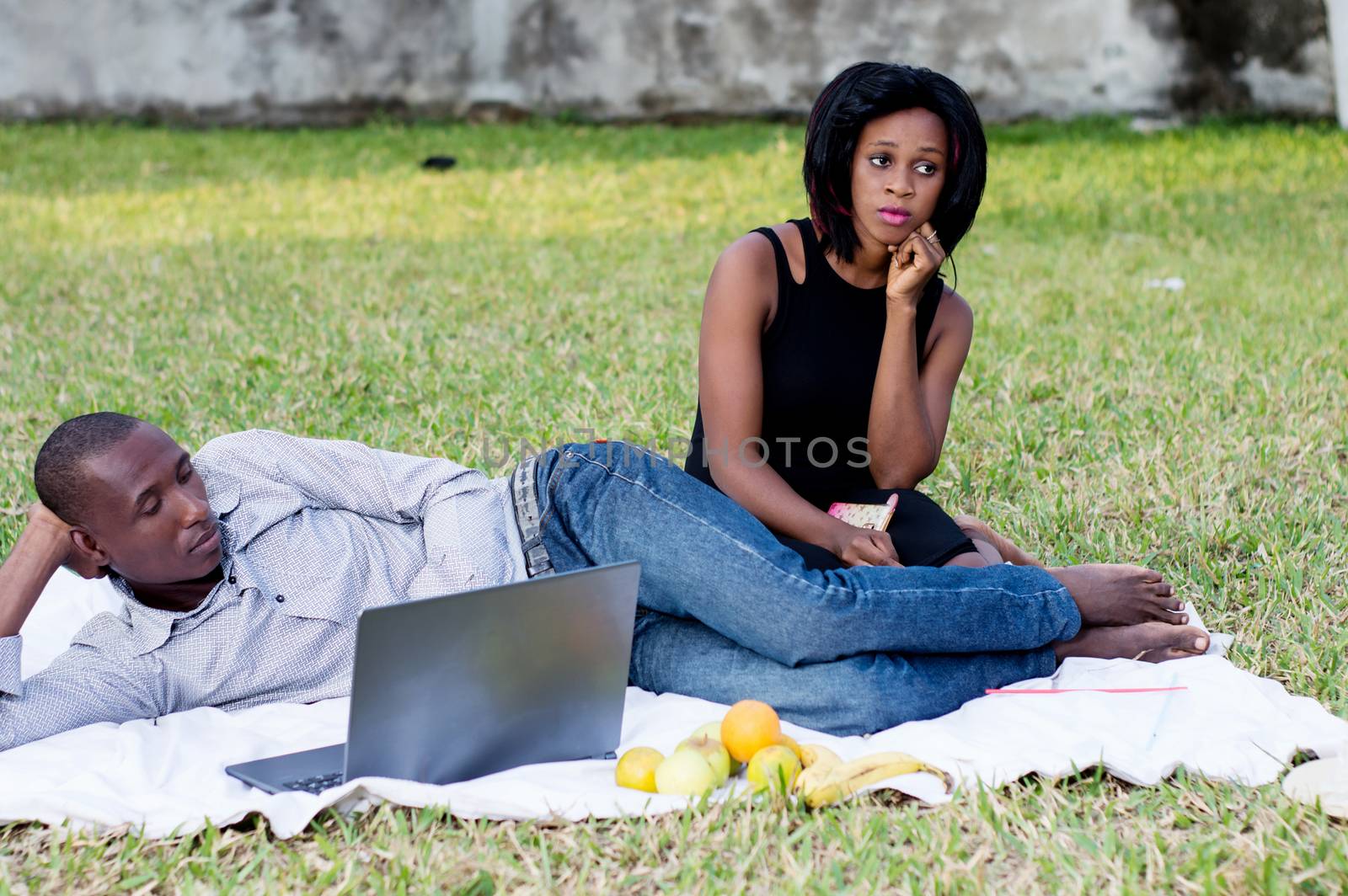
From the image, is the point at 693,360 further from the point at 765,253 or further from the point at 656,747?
the point at 656,747

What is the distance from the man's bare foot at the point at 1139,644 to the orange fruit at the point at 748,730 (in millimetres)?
752

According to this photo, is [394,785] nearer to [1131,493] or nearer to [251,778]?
[251,778]

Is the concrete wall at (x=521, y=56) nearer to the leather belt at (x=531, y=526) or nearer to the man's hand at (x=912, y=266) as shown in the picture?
the man's hand at (x=912, y=266)

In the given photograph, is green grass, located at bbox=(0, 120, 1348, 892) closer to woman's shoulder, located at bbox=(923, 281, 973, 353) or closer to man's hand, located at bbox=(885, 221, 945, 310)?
woman's shoulder, located at bbox=(923, 281, 973, 353)

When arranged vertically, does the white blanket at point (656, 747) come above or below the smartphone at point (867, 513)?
below

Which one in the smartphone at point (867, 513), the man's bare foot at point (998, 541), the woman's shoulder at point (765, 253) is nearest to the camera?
the smartphone at point (867, 513)

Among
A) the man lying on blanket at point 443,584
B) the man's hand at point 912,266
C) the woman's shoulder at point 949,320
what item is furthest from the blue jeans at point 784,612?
the woman's shoulder at point 949,320

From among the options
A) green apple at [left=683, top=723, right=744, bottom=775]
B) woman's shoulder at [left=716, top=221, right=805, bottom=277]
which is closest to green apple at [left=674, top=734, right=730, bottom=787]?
green apple at [left=683, top=723, right=744, bottom=775]

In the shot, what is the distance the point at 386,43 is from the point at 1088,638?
1091 cm

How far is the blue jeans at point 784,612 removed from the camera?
105 inches

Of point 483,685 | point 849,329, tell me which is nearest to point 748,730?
point 483,685

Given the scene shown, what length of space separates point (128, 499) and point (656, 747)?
1.10 metres

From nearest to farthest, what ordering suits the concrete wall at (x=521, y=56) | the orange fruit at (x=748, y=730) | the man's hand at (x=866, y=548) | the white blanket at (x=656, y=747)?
the white blanket at (x=656, y=747) → the orange fruit at (x=748, y=730) → the man's hand at (x=866, y=548) → the concrete wall at (x=521, y=56)

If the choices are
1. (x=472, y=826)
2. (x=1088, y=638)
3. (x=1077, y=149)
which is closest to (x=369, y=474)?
(x=472, y=826)
